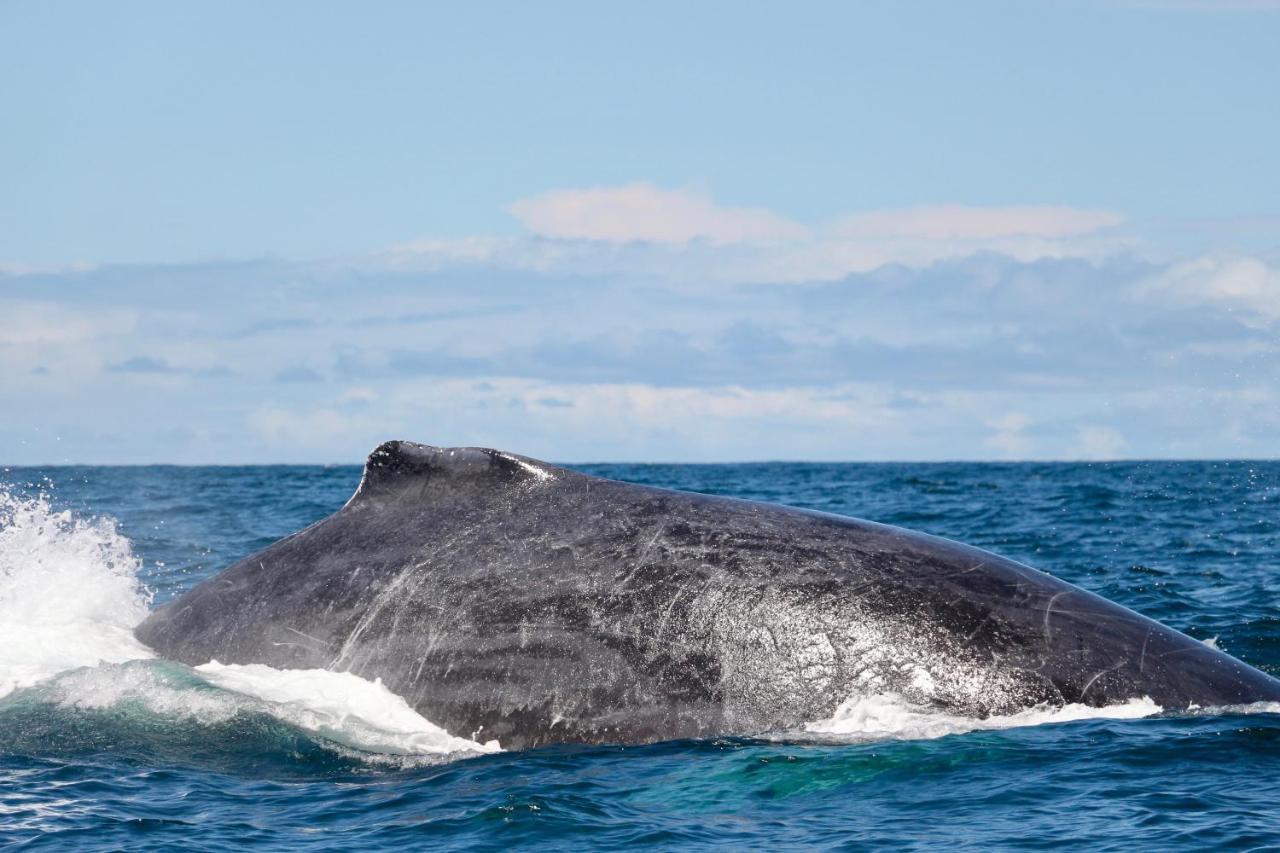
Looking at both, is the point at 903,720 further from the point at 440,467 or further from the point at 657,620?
the point at 440,467

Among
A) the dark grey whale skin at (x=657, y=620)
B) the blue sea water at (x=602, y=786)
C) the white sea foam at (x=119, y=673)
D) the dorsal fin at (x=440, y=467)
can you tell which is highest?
the dorsal fin at (x=440, y=467)

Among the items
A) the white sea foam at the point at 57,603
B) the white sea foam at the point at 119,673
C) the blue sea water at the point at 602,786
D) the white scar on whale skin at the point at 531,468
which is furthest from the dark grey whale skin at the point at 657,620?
the white sea foam at the point at 57,603

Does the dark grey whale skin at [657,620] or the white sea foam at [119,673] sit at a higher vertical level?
the dark grey whale skin at [657,620]

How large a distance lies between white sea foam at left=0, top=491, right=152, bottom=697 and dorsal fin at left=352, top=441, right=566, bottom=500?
230 cm

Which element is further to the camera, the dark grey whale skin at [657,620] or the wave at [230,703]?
the dark grey whale skin at [657,620]

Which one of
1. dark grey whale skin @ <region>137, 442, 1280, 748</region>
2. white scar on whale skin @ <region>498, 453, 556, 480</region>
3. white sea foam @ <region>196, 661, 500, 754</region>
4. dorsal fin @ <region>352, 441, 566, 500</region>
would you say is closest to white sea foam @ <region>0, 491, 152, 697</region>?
dark grey whale skin @ <region>137, 442, 1280, 748</region>

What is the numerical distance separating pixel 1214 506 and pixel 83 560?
34833 millimetres

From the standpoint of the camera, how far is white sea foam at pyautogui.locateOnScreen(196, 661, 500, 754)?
30.8ft

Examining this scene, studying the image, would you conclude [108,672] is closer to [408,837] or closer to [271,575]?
[271,575]

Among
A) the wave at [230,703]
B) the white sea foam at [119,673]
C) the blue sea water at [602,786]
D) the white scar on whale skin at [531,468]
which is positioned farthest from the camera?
→ the white scar on whale skin at [531,468]

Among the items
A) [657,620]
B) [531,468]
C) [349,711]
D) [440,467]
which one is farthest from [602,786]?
[440,467]

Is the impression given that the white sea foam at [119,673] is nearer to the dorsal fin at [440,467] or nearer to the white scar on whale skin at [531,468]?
the dorsal fin at [440,467]

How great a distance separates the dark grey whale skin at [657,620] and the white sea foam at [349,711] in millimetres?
91

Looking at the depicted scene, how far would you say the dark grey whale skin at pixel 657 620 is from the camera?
9195 mm
